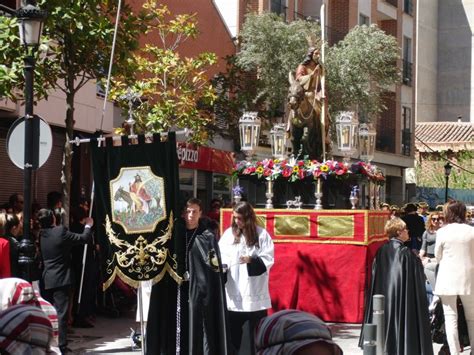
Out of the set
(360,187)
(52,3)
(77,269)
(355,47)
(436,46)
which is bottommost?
(77,269)

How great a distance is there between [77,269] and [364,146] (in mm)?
5158

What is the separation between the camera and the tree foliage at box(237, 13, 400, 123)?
87.2 ft

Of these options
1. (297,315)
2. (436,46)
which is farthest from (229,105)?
(436,46)

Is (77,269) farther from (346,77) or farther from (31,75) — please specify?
(346,77)

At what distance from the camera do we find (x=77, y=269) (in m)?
13.0

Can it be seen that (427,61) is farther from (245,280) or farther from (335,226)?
(245,280)

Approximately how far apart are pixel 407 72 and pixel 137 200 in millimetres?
32337

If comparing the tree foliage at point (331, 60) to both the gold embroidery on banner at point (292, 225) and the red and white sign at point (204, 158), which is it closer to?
the red and white sign at point (204, 158)

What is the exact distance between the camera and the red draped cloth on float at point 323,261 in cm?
1320

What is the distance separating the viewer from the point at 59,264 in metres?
10.7

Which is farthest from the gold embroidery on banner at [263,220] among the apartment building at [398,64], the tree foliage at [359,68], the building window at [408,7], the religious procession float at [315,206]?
the building window at [408,7]

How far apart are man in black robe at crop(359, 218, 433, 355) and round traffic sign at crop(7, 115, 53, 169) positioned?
3850mm

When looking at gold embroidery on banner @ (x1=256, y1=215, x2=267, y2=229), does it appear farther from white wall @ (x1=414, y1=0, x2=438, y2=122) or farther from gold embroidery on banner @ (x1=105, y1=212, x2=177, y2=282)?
white wall @ (x1=414, y1=0, x2=438, y2=122)

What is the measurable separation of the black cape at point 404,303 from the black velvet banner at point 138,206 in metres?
2.53
